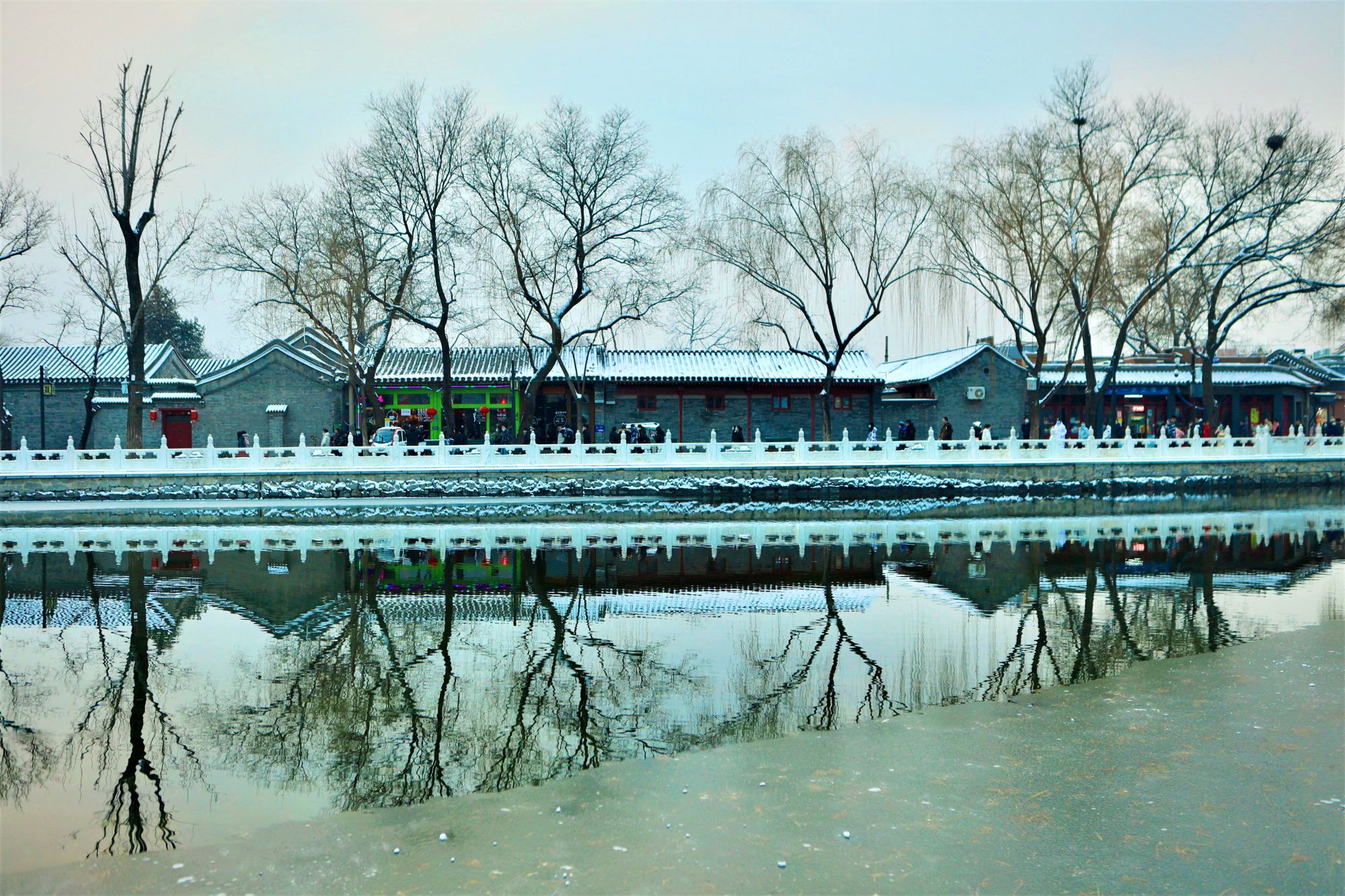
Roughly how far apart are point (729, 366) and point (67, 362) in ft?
73.7

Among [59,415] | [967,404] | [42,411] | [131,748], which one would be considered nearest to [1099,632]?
[131,748]

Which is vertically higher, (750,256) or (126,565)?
(750,256)

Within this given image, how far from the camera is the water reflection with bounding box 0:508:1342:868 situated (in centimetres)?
577

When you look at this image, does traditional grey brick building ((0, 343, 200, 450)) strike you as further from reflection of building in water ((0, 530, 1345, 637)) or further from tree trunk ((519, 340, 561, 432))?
reflection of building in water ((0, 530, 1345, 637))

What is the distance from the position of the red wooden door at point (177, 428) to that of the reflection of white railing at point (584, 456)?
6.14 meters

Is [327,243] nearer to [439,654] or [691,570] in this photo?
[691,570]

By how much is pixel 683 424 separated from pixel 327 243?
11.9 metres

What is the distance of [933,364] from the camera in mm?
33531

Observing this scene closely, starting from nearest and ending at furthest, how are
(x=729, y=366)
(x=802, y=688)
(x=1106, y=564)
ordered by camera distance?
(x=802, y=688), (x=1106, y=564), (x=729, y=366)

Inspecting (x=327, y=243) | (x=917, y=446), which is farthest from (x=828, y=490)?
(x=327, y=243)

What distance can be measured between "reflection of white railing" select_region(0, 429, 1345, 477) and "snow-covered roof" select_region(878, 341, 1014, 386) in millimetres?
6501

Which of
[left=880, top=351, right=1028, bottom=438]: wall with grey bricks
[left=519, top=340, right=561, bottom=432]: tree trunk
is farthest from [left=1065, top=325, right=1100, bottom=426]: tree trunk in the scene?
[left=519, top=340, right=561, bottom=432]: tree trunk

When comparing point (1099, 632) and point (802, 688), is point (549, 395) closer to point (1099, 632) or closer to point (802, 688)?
point (1099, 632)

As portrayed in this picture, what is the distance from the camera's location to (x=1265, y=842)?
4.39 m
